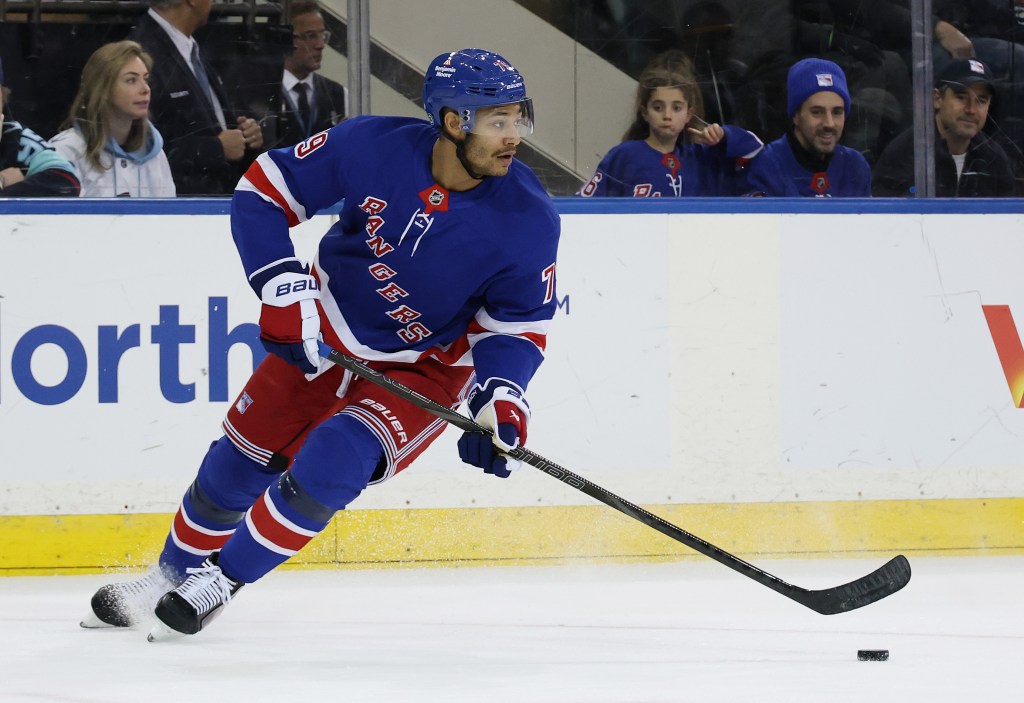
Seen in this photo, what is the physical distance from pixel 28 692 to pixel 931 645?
1667mm

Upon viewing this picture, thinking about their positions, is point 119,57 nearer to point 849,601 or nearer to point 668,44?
point 668,44

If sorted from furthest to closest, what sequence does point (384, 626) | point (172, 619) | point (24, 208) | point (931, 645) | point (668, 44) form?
1. point (668, 44)
2. point (24, 208)
3. point (384, 626)
4. point (931, 645)
5. point (172, 619)

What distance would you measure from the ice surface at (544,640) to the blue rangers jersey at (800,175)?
39.3 inches

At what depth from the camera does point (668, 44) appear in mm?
4039

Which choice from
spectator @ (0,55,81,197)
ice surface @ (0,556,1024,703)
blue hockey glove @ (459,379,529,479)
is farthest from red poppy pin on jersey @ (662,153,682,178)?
spectator @ (0,55,81,197)

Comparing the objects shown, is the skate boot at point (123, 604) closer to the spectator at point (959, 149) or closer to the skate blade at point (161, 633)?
the skate blade at point (161, 633)

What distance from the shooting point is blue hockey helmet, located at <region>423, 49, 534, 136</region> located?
2.77 m

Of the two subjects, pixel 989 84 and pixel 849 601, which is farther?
pixel 989 84

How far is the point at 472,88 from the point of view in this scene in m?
2.78

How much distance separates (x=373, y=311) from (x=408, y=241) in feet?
0.57

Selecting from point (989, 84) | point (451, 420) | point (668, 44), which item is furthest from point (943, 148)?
point (451, 420)

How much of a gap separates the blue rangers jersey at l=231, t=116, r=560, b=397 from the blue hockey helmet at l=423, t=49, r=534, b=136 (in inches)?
4.1

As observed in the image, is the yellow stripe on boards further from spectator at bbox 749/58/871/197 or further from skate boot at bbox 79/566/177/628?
spectator at bbox 749/58/871/197

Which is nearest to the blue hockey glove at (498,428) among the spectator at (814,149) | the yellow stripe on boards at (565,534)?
the yellow stripe on boards at (565,534)
